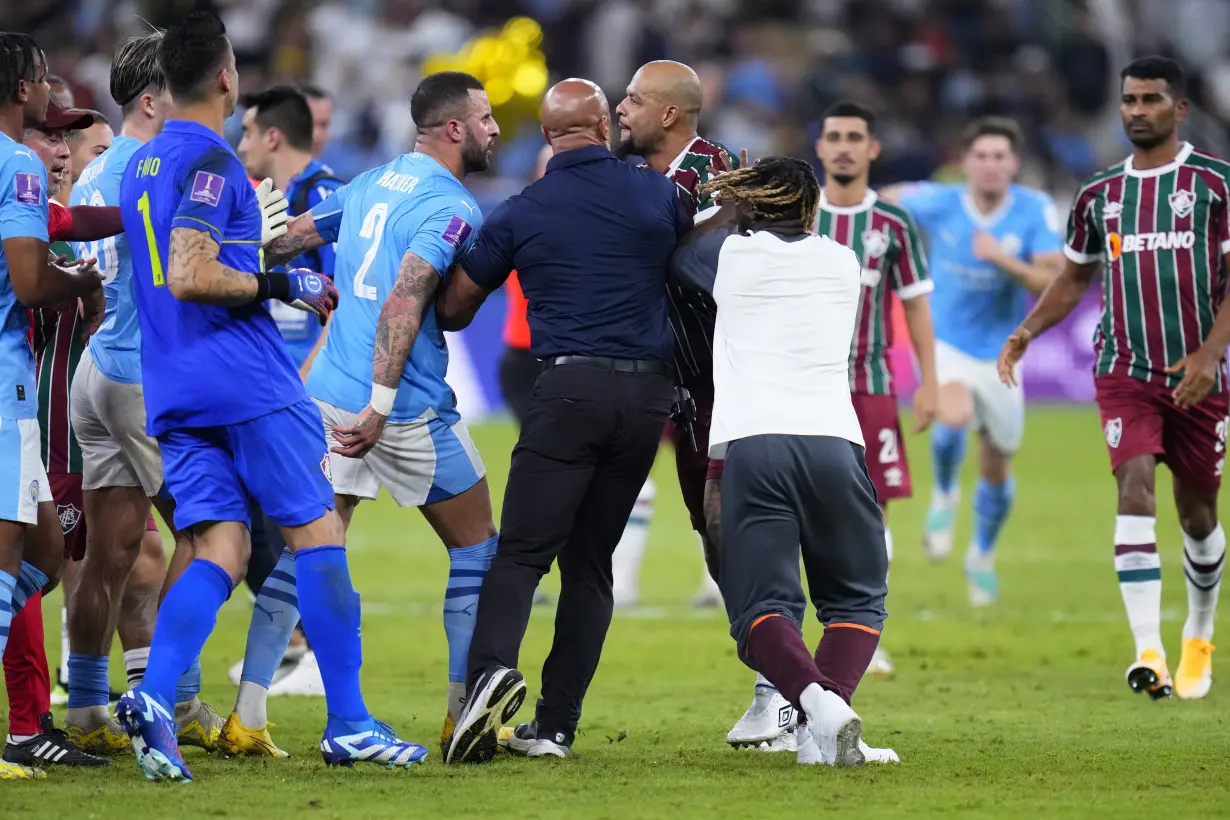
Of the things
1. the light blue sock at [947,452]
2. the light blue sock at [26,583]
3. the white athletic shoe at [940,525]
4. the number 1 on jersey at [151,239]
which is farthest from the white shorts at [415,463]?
the white athletic shoe at [940,525]

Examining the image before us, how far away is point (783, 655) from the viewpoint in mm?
5922

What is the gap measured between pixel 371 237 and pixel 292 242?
0.44m

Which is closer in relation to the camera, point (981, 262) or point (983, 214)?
point (981, 262)

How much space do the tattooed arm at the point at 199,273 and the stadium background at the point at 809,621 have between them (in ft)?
5.35

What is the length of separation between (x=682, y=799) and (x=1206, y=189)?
4529 mm

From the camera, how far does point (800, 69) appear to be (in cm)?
2769

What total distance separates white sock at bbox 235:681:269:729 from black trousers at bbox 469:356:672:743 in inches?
35.0

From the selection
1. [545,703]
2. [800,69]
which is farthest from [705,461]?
[800,69]

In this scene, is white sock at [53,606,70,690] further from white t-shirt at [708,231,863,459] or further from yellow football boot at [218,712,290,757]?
white t-shirt at [708,231,863,459]

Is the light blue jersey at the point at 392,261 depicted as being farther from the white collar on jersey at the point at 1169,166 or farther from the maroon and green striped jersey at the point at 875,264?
the white collar on jersey at the point at 1169,166

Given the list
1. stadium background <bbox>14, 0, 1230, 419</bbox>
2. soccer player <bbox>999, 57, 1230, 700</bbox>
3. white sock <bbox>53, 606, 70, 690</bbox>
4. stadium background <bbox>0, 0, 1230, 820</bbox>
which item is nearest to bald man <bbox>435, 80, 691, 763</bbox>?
stadium background <bbox>0, 0, 1230, 820</bbox>

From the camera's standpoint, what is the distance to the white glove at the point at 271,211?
6230mm

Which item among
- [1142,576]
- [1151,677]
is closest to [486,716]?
[1151,677]

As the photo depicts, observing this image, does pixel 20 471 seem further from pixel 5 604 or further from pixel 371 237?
pixel 371 237
